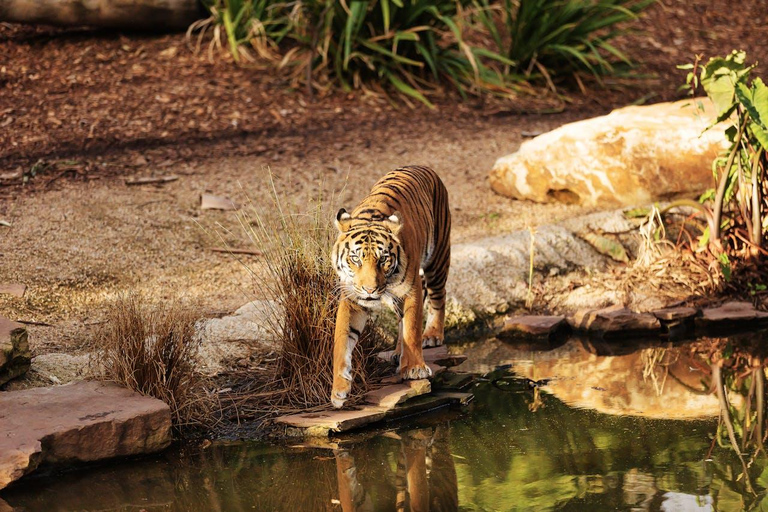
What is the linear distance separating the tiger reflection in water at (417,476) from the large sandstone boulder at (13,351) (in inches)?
66.1

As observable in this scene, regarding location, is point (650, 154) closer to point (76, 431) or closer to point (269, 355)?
point (269, 355)

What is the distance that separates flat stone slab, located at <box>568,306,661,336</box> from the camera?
621 cm

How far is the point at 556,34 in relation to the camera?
10328 millimetres

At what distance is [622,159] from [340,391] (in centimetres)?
382

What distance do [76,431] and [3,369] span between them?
72cm

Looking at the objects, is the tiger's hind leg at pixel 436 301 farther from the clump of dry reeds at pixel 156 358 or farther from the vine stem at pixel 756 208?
the vine stem at pixel 756 208

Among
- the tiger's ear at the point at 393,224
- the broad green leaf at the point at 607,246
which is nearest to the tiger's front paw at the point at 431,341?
the tiger's ear at the point at 393,224

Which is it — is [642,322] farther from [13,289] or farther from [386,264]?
[13,289]

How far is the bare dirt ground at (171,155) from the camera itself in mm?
6500

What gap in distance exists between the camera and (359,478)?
13.9 ft

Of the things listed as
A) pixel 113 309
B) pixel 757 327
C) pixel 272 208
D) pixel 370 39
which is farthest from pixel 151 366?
pixel 370 39

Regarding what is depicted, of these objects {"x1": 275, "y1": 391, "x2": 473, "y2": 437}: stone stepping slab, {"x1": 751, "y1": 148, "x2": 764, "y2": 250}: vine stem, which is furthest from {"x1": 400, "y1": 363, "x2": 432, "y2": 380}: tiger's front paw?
{"x1": 751, "y1": 148, "x2": 764, "y2": 250}: vine stem

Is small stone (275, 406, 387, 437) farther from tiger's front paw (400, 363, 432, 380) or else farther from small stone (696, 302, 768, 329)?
small stone (696, 302, 768, 329)

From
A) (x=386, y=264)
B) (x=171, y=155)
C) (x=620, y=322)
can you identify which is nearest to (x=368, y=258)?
(x=386, y=264)
